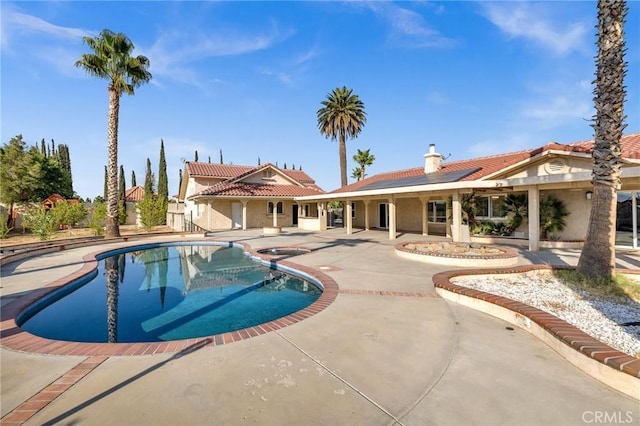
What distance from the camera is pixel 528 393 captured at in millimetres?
3281

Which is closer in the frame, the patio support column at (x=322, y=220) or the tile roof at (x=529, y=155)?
the tile roof at (x=529, y=155)

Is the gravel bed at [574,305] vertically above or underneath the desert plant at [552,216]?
underneath

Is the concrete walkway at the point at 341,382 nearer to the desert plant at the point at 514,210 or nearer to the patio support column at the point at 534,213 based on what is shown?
the patio support column at the point at 534,213

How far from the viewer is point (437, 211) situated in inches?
824

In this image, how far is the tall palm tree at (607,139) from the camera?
23.9 feet

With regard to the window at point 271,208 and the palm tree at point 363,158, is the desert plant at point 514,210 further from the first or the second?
the palm tree at point 363,158

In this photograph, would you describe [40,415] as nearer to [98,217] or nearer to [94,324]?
[94,324]

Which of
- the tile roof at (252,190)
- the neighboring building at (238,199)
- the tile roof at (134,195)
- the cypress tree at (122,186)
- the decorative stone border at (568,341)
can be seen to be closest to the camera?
the decorative stone border at (568,341)

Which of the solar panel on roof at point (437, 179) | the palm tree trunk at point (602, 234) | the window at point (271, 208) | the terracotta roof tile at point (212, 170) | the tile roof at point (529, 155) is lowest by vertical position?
the palm tree trunk at point (602, 234)

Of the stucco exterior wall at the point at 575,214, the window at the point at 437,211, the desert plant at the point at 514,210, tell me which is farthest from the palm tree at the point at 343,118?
the stucco exterior wall at the point at 575,214

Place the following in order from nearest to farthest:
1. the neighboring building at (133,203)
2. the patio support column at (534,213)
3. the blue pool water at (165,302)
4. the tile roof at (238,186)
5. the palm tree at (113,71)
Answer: the blue pool water at (165,302) < the patio support column at (534,213) < the palm tree at (113,71) < the tile roof at (238,186) < the neighboring building at (133,203)

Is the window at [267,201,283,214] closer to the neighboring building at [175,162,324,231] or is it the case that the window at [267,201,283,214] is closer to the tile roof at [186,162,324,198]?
the neighboring building at [175,162,324,231]

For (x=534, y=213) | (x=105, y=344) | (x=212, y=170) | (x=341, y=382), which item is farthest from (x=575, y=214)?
(x=212, y=170)

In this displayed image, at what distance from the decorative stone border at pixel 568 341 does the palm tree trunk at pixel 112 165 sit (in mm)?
22589
